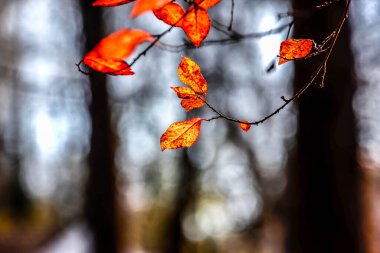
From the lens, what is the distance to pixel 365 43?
306cm

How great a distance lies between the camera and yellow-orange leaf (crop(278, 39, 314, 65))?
66 centimetres

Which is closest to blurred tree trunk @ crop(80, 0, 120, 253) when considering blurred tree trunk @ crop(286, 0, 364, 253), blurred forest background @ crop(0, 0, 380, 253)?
blurred forest background @ crop(0, 0, 380, 253)

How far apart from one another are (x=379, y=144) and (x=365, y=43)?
1.07 meters

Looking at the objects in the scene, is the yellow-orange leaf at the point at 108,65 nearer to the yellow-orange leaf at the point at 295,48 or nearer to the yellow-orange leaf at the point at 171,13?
the yellow-orange leaf at the point at 171,13

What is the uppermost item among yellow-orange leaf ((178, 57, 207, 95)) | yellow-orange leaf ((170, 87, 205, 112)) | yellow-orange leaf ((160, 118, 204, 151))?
yellow-orange leaf ((178, 57, 207, 95))

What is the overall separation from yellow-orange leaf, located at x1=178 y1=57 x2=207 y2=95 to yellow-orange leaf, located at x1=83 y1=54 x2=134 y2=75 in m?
0.13

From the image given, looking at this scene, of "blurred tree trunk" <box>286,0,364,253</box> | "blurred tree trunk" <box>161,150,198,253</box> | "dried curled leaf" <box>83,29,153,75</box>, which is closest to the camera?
"dried curled leaf" <box>83,29,153,75</box>

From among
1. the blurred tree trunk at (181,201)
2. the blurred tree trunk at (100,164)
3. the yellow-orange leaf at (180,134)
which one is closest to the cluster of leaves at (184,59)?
the yellow-orange leaf at (180,134)

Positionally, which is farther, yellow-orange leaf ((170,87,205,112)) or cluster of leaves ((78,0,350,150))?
yellow-orange leaf ((170,87,205,112))

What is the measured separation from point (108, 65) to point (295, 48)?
14.9 inches

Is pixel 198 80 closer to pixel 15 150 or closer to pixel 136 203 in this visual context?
pixel 136 203

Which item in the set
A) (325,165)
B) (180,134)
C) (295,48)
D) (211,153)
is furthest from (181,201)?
(295,48)

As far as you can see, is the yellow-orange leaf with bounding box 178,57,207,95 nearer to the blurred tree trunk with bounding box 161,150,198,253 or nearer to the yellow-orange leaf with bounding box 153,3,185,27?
the yellow-orange leaf with bounding box 153,3,185,27

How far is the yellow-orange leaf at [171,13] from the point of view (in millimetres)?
600
